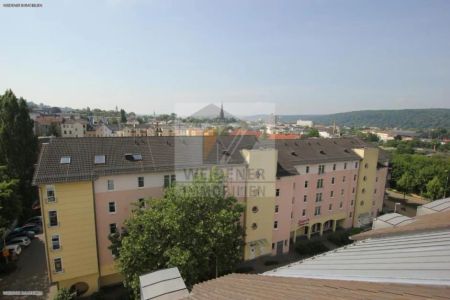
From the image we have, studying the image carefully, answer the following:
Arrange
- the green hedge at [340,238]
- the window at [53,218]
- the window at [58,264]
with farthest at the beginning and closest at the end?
the green hedge at [340,238]
the window at [58,264]
the window at [53,218]

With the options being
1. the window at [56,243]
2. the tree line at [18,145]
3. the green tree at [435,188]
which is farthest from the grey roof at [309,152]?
the tree line at [18,145]

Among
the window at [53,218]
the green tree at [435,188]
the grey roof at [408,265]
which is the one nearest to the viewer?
the grey roof at [408,265]

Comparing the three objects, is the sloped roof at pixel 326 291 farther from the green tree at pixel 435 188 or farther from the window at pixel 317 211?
the green tree at pixel 435 188

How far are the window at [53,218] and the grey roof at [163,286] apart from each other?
38.8 ft

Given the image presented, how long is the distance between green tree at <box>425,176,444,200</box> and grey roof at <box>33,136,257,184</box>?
3660cm

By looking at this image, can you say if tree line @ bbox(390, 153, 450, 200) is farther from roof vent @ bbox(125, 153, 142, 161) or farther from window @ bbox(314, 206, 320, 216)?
roof vent @ bbox(125, 153, 142, 161)

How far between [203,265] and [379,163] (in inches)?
1282

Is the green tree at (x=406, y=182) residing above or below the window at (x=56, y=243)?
below

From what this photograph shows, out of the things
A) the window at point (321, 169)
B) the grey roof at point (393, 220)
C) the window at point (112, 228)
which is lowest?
the window at point (112, 228)

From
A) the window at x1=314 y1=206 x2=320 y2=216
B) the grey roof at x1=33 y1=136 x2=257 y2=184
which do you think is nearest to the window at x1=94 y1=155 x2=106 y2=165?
the grey roof at x1=33 y1=136 x2=257 y2=184

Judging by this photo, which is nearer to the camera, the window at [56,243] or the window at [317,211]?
the window at [56,243]

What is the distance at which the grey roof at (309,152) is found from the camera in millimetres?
26850

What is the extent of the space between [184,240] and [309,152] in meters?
20.5

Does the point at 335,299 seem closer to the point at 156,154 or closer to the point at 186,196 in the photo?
the point at 186,196
